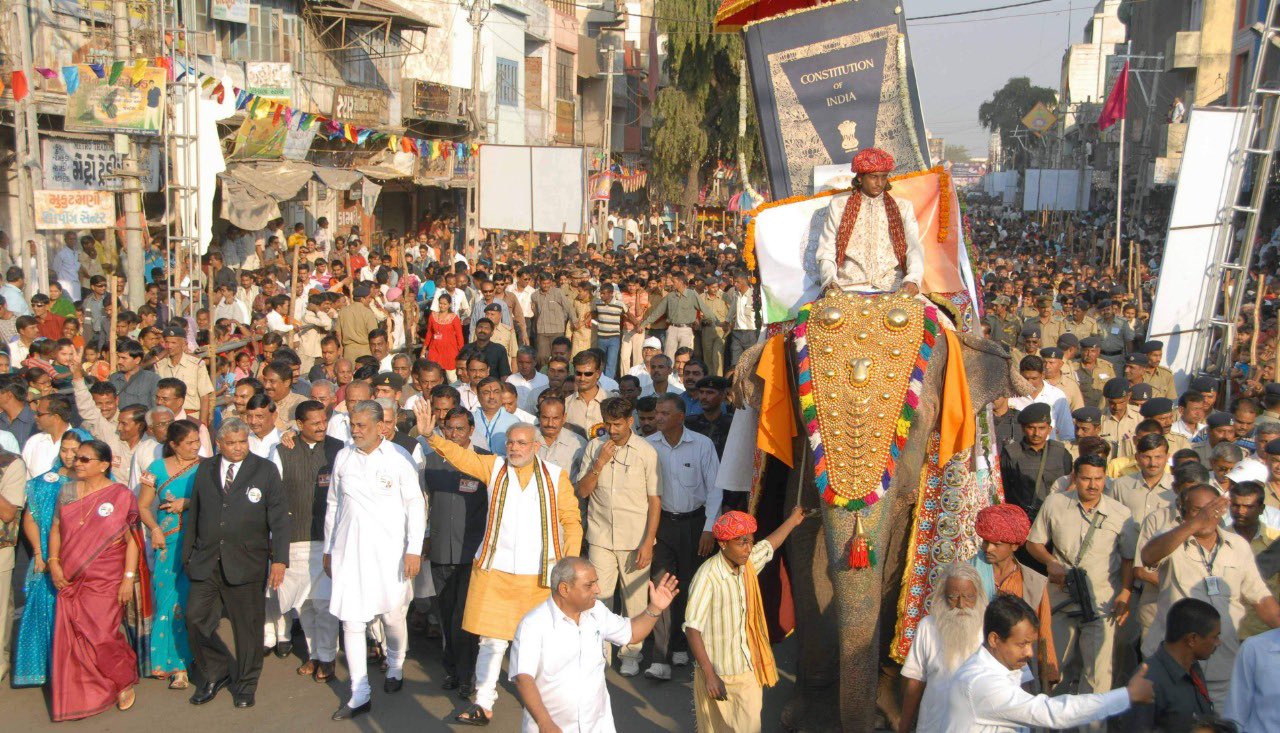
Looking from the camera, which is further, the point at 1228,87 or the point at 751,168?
the point at 751,168

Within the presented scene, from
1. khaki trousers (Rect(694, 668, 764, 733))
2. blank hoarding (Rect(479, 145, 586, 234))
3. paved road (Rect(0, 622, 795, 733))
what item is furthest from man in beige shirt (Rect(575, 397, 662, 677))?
blank hoarding (Rect(479, 145, 586, 234))

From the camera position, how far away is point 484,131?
30.4m

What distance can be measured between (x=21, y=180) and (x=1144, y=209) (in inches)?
1490

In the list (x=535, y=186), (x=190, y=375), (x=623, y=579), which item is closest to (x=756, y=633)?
(x=623, y=579)

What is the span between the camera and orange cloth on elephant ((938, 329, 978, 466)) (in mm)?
5891

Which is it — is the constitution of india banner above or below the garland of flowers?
above

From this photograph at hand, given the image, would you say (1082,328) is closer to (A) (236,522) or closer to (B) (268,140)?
(A) (236,522)

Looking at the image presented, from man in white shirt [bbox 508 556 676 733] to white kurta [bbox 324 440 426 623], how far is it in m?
2.00

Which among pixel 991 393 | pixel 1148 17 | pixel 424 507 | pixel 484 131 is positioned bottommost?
pixel 424 507

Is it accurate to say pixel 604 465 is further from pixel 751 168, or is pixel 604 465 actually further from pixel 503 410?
pixel 751 168

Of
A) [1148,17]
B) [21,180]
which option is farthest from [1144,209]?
[21,180]

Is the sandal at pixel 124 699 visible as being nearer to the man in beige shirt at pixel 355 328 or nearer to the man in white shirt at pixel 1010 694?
the man in white shirt at pixel 1010 694

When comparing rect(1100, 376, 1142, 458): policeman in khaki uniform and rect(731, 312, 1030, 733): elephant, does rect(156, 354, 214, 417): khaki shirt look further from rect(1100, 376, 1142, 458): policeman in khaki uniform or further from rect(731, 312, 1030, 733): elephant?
rect(1100, 376, 1142, 458): policeman in khaki uniform

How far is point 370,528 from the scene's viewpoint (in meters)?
6.74
